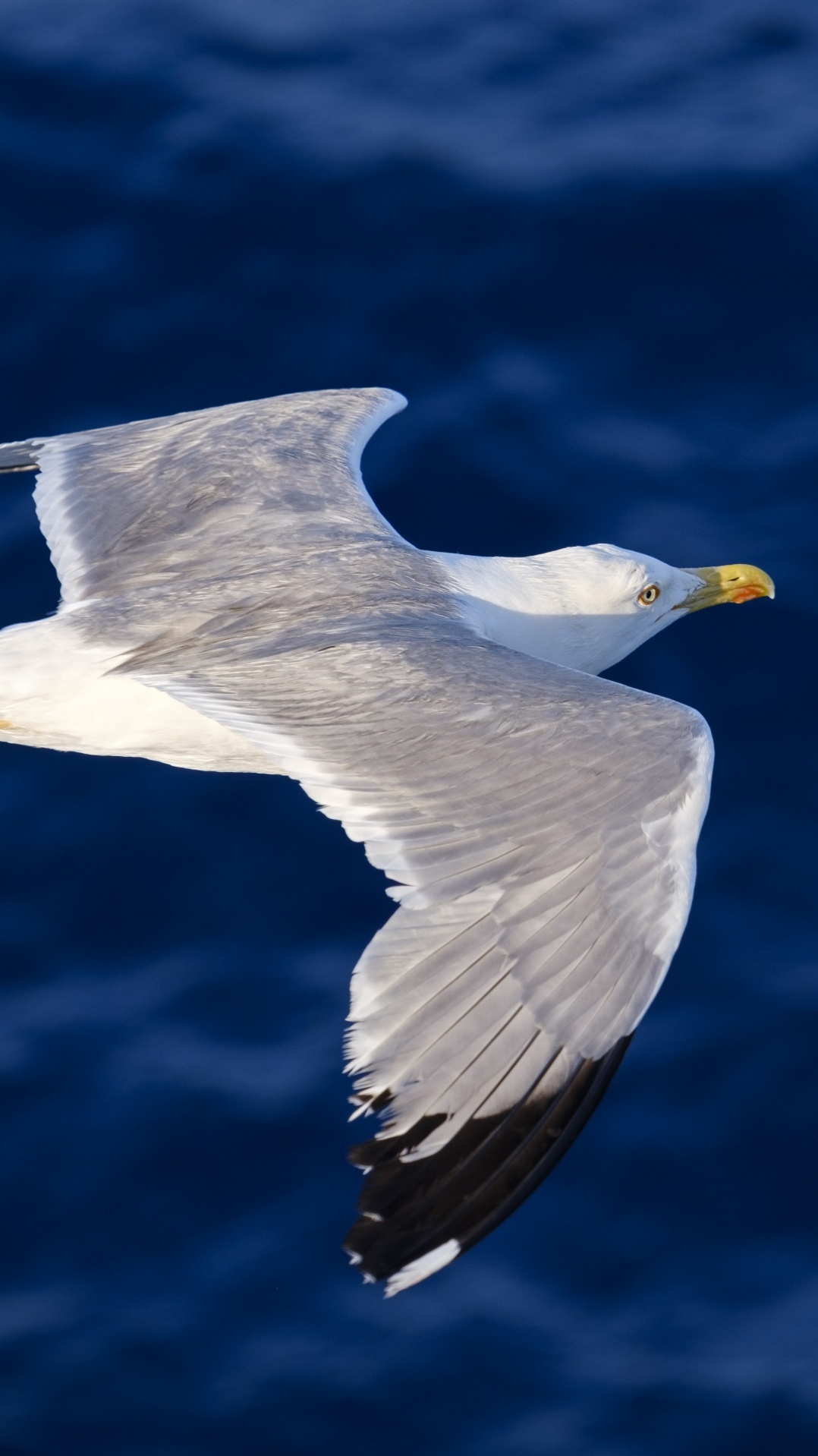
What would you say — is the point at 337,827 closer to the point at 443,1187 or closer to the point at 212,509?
the point at 212,509

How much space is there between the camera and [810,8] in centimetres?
1304

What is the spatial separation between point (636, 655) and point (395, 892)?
392 cm

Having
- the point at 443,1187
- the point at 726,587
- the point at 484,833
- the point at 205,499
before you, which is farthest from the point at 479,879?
the point at 726,587

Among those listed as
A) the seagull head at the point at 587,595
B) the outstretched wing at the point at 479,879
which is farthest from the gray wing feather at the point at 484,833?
the seagull head at the point at 587,595

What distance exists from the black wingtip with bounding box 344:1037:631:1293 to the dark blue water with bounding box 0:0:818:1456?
206 cm

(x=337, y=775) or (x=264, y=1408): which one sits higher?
(x=337, y=775)

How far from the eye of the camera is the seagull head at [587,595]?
8023mm

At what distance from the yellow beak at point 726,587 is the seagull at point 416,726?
12mm

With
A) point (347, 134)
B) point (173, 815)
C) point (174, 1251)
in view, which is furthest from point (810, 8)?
point (174, 1251)

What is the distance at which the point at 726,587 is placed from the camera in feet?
28.9

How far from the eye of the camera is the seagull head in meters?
8.02

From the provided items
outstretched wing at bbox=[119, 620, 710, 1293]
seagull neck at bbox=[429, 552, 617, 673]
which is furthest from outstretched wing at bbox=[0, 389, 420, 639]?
→ outstretched wing at bbox=[119, 620, 710, 1293]

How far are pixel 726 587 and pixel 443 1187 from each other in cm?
416

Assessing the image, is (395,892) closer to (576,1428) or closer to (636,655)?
(576,1428)
